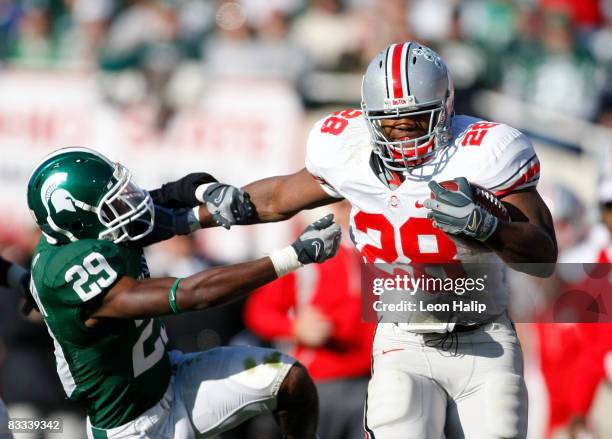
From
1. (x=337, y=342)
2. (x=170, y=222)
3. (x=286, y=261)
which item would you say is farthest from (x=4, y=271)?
(x=337, y=342)

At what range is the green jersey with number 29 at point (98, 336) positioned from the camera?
396cm

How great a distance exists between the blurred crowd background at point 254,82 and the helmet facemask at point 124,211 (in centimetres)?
288

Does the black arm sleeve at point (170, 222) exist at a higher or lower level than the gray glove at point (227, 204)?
lower

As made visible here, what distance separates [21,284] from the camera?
473cm

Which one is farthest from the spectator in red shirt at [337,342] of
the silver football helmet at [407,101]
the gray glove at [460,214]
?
the gray glove at [460,214]

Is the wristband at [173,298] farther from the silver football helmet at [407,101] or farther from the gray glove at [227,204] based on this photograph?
the silver football helmet at [407,101]

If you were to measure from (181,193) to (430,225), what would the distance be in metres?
1.16

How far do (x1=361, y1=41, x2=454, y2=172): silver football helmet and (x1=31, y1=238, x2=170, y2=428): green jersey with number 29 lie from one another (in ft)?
3.56

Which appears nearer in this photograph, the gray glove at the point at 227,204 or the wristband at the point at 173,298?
the wristband at the point at 173,298

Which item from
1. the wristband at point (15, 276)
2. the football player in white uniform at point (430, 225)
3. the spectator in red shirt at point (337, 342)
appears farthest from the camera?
the spectator in red shirt at point (337, 342)

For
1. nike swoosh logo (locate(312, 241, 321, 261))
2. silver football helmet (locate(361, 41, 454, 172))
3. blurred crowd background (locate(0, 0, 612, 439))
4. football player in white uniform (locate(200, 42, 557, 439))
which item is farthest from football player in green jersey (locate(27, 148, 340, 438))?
blurred crowd background (locate(0, 0, 612, 439))

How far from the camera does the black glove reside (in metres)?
4.52

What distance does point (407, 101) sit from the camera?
12.9 feet

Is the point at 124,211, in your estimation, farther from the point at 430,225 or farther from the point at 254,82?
the point at 254,82
